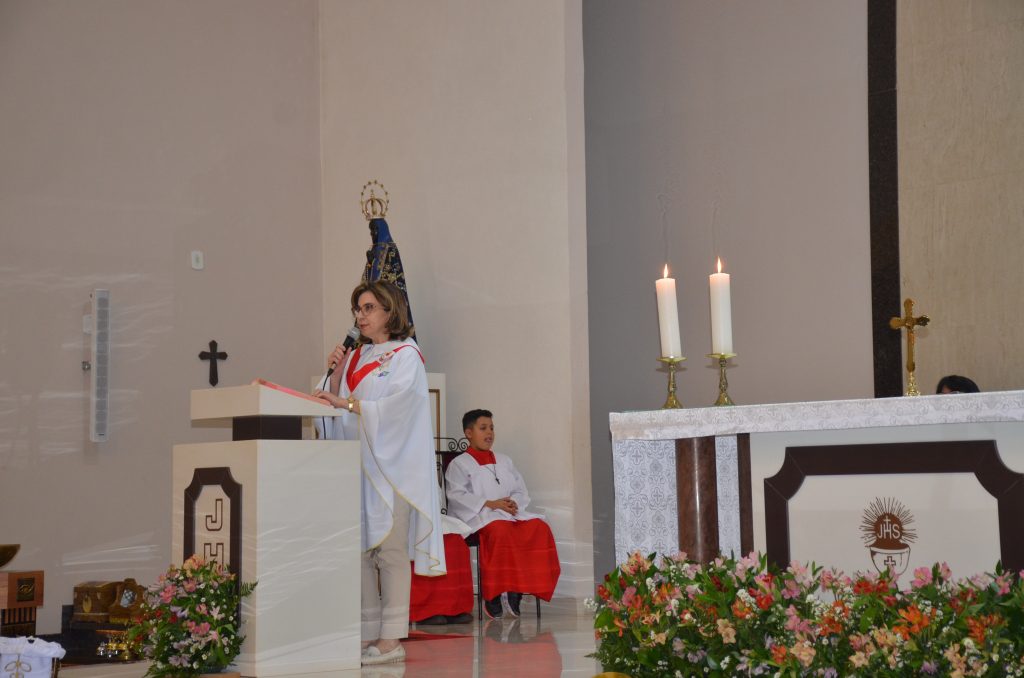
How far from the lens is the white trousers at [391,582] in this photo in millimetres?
4840

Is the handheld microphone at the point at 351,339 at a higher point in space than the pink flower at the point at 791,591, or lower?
higher

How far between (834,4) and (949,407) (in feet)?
13.3

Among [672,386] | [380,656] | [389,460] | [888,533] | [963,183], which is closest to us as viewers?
[888,533]

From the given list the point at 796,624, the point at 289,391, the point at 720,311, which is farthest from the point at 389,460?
the point at 796,624

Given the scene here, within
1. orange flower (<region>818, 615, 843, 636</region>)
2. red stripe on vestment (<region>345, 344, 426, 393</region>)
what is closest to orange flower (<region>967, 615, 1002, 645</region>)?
orange flower (<region>818, 615, 843, 636</region>)

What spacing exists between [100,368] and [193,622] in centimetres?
345

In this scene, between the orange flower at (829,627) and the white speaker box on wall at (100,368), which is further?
the white speaker box on wall at (100,368)

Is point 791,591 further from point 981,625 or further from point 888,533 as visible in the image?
point 888,533

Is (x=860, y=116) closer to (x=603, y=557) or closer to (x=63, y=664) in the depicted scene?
(x=603, y=557)

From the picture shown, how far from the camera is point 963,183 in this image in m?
6.61

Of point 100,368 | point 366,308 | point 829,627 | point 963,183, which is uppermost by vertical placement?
point 963,183

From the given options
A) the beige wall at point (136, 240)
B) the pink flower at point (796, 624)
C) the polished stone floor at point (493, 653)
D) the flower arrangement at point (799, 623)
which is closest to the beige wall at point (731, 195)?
the polished stone floor at point (493, 653)

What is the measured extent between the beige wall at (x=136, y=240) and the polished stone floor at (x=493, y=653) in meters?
2.18

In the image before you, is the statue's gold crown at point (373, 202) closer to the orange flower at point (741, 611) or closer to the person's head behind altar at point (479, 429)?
the person's head behind altar at point (479, 429)
